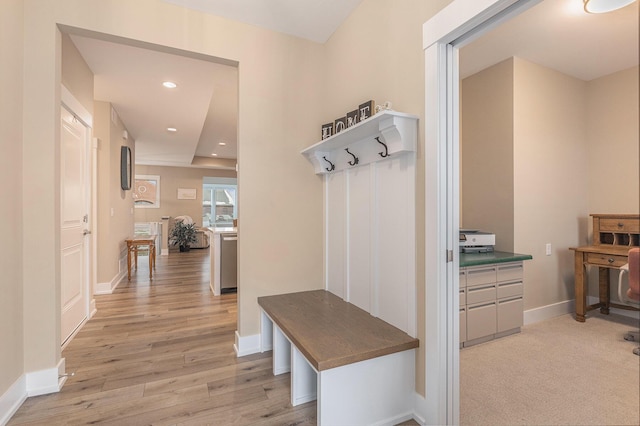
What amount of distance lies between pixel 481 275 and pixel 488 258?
0.49 feet

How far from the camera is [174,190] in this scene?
8.39 metres

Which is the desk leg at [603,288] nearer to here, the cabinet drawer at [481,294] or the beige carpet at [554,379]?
the beige carpet at [554,379]

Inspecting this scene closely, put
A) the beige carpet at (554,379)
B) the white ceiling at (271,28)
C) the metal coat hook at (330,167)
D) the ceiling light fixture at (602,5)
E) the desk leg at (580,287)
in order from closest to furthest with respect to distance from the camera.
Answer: the ceiling light fixture at (602,5) → the white ceiling at (271,28) → the beige carpet at (554,379) → the metal coat hook at (330,167) → the desk leg at (580,287)

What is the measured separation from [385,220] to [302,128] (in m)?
1.11

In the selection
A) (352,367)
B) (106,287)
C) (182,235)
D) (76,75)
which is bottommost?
(106,287)

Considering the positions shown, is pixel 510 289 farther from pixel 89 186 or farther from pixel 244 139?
pixel 89 186

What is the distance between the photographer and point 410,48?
1.62 m

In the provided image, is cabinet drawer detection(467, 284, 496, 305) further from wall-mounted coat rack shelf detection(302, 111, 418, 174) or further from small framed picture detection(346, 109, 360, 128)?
small framed picture detection(346, 109, 360, 128)

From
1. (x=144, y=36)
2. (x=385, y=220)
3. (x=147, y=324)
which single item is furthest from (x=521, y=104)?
(x=147, y=324)

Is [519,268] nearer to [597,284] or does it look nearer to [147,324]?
[597,284]

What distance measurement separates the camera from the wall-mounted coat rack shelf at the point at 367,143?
1.54 metres

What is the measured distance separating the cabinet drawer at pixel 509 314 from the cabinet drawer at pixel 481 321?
0.08 metres

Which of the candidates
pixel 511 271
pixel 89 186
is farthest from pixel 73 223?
pixel 511 271

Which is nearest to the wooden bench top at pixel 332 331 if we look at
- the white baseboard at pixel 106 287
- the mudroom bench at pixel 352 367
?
the mudroom bench at pixel 352 367
